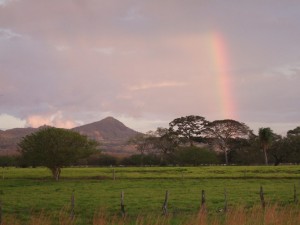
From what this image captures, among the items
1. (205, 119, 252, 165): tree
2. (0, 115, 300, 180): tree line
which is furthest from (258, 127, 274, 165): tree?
(205, 119, 252, 165): tree

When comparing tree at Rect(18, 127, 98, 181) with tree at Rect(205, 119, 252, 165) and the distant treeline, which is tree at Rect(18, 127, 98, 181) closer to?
the distant treeline

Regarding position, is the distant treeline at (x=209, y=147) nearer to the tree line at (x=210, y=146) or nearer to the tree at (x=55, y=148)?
the tree line at (x=210, y=146)

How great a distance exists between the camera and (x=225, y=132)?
139750 mm

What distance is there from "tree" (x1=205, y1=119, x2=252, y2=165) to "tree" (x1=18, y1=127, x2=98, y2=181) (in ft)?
246

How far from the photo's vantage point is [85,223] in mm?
21312

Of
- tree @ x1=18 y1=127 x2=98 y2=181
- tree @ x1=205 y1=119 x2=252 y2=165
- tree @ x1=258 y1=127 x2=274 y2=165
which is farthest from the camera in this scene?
tree @ x1=205 y1=119 x2=252 y2=165

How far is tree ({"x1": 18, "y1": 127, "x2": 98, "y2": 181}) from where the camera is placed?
66.6 metres

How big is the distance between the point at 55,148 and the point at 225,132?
3329 inches

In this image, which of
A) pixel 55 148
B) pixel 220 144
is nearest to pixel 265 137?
pixel 220 144

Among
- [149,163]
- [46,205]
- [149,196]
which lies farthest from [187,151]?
[46,205]

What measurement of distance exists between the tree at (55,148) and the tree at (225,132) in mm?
74857

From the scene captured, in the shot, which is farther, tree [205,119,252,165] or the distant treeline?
tree [205,119,252,165]

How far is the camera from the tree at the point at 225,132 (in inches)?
5413

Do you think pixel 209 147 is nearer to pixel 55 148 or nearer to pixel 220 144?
pixel 220 144
